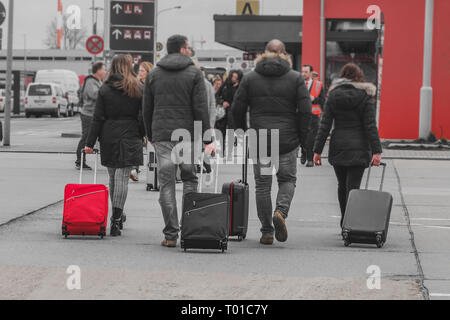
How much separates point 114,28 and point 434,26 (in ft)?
26.0

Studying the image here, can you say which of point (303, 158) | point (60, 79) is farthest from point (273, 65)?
point (60, 79)

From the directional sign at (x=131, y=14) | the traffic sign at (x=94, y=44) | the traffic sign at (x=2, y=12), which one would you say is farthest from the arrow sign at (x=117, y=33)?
the traffic sign at (x=94, y=44)

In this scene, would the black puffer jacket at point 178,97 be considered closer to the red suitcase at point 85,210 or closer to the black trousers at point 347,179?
the red suitcase at point 85,210

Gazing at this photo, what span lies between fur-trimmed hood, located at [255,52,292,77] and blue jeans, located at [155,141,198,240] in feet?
3.21

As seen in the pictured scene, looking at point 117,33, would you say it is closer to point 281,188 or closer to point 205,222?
point 281,188

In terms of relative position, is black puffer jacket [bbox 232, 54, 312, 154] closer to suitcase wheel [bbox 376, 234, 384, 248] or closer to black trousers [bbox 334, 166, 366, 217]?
black trousers [bbox 334, 166, 366, 217]

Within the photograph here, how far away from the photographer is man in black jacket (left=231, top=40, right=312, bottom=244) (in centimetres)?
821

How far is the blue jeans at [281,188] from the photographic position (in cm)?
838

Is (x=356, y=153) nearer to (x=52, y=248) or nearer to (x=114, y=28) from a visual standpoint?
(x=52, y=248)

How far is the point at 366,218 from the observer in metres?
8.37

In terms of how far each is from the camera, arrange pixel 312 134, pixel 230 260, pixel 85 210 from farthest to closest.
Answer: pixel 312 134 < pixel 85 210 < pixel 230 260

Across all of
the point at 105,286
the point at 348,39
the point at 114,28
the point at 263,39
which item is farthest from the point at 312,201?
the point at 263,39

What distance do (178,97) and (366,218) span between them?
1.94 metres

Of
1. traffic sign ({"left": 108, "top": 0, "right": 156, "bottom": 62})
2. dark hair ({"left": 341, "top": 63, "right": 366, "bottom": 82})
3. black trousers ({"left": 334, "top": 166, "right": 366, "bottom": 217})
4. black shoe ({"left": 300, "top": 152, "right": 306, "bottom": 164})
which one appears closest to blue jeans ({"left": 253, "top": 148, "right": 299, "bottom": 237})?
black trousers ({"left": 334, "top": 166, "right": 366, "bottom": 217})
